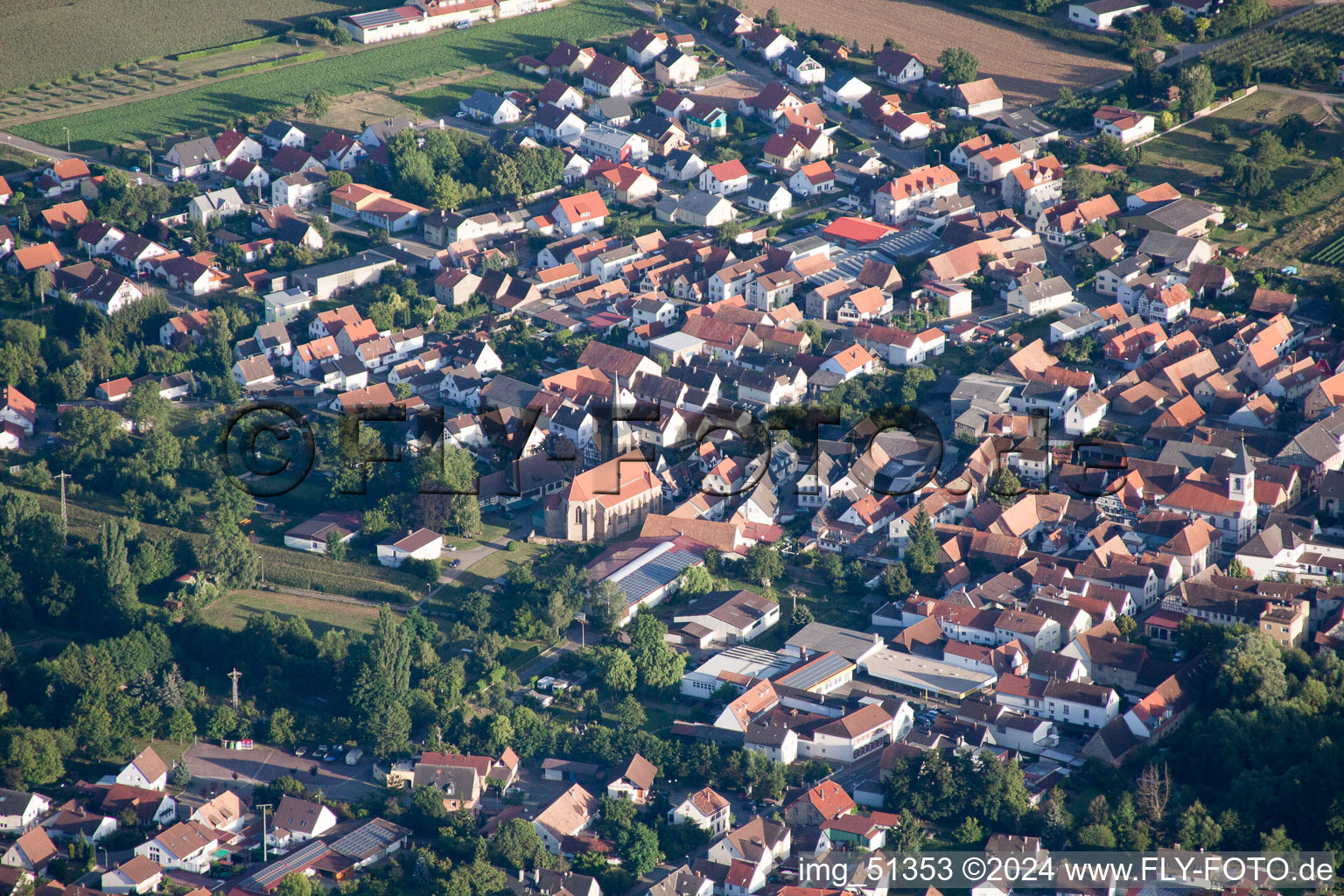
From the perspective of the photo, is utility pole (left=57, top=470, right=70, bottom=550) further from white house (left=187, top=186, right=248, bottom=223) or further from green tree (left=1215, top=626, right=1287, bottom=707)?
green tree (left=1215, top=626, right=1287, bottom=707)

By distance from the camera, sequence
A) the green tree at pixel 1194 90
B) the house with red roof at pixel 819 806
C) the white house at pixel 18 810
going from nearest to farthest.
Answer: the house with red roof at pixel 819 806, the white house at pixel 18 810, the green tree at pixel 1194 90

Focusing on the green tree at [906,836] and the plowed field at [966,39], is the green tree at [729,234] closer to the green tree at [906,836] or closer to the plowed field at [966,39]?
the plowed field at [966,39]

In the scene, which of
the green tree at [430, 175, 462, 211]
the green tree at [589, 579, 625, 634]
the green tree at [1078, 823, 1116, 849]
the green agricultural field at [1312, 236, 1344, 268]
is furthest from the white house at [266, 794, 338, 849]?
the green agricultural field at [1312, 236, 1344, 268]

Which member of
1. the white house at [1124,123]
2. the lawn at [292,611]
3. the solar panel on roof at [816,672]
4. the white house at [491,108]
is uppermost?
the white house at [1124,123]

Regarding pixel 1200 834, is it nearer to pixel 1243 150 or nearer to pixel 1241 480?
pixel 1241 480

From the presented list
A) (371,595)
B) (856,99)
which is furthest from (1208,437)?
(856,99)

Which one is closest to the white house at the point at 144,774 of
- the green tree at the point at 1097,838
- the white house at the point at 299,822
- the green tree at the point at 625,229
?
the white house at the point at 299,822
